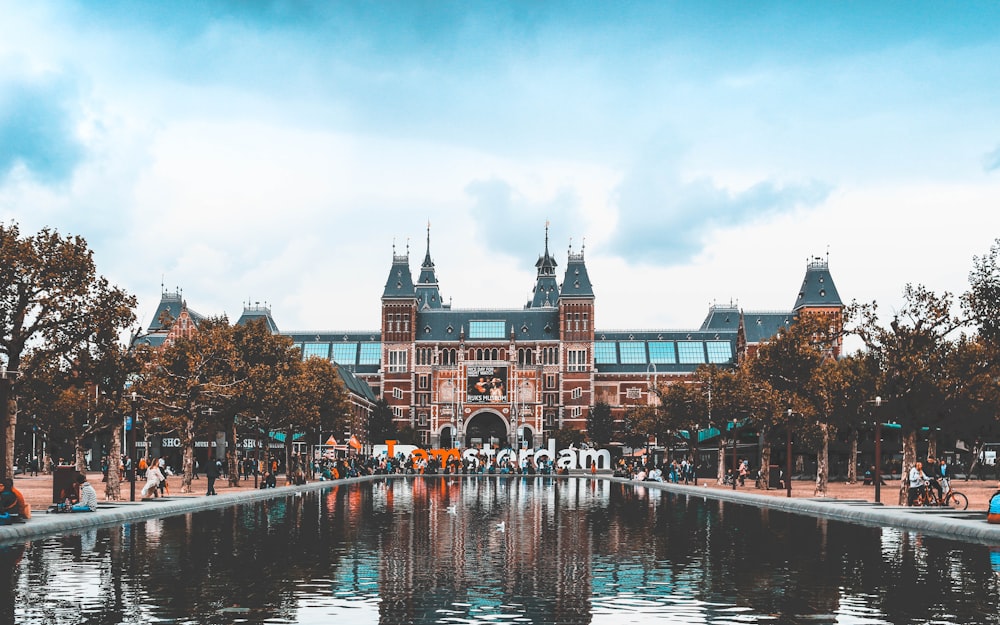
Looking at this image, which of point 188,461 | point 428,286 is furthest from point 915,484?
point 428,286

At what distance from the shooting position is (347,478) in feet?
252

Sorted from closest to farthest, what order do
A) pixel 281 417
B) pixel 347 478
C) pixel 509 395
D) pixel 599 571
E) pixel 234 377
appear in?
pixel 599 571, pixel 234 377, pixel 281 417, pixel 347 478, pixel 509 395

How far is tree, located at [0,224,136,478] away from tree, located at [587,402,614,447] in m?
113

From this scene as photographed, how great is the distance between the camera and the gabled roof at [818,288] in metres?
152

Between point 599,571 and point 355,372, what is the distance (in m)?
153

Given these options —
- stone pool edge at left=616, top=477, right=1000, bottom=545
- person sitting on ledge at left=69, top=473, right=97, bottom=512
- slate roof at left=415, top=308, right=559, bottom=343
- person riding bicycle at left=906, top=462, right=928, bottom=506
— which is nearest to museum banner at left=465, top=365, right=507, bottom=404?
slate roof at left=415, top=308, right=559, bottom=343

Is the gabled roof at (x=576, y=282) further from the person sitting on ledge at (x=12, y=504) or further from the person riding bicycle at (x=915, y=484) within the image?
the person sitting on ledge at (x=12, y=504)

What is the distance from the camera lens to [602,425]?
486 ft

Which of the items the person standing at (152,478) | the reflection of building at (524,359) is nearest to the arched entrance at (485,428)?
the reflection of building at (524,359)

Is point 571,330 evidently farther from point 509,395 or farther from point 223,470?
point 223,470

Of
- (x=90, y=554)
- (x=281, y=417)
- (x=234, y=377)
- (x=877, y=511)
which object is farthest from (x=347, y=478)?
(x=90, y=554)

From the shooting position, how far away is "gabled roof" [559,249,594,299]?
160 m

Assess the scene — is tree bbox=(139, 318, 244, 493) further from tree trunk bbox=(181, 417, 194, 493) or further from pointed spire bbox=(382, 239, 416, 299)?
pointed spire bbox=(382, 239, 416, 299)

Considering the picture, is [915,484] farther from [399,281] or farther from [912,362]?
[399,281]
